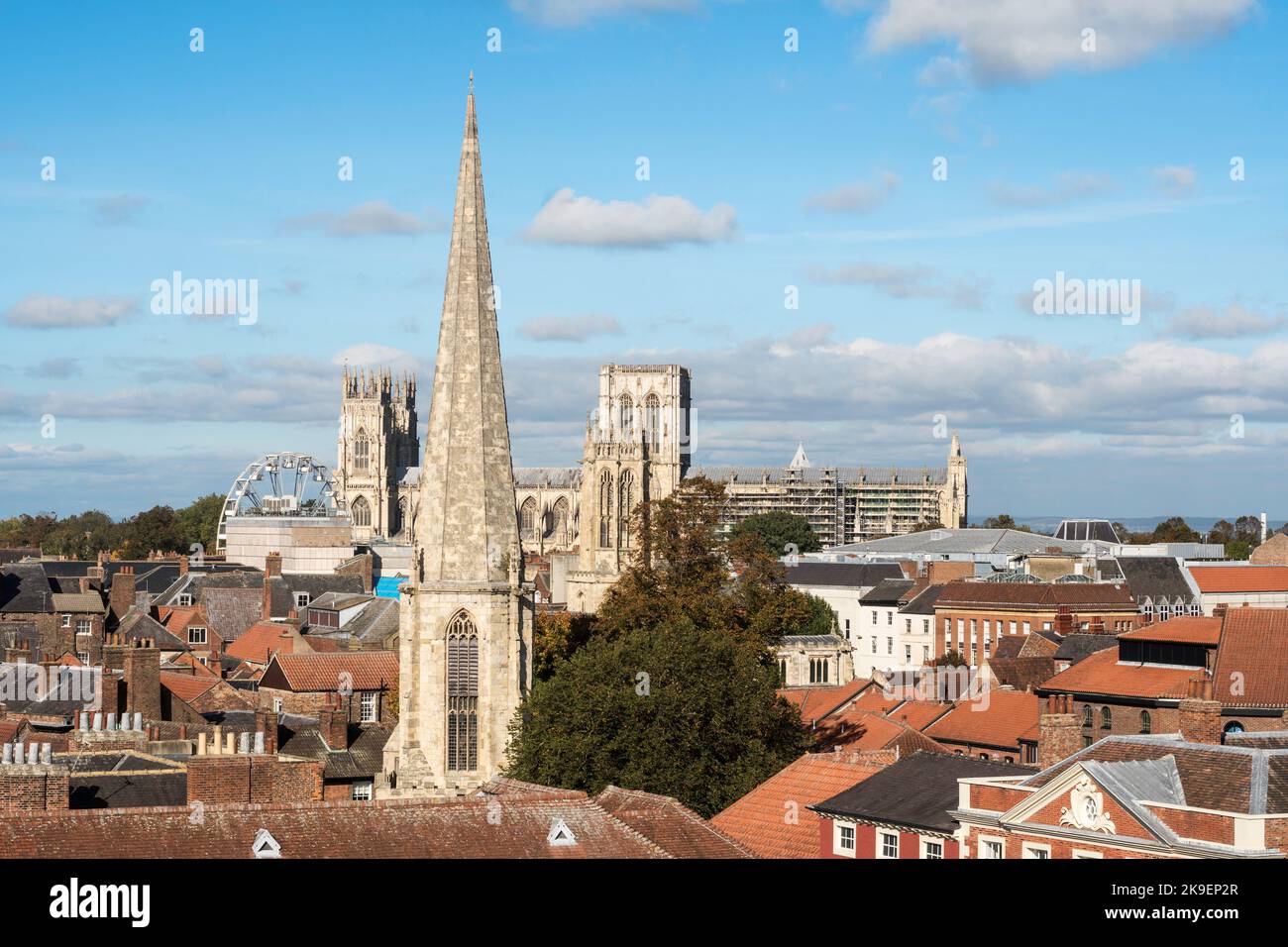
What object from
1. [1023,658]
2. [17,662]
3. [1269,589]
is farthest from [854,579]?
[17,662]

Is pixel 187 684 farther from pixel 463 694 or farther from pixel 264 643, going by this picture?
pixel 264 643

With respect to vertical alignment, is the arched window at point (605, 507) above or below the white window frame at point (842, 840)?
above

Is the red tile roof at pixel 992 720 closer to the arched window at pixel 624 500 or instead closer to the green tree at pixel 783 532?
the green tree at pixel 783 532

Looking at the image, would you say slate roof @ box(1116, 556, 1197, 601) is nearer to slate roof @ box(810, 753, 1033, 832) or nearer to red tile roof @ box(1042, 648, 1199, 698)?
red tile roof @ box(1042, 648, 1199, 698)

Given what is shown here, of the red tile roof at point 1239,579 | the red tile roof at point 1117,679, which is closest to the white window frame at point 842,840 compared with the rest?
the red tile roof at point 1117,679

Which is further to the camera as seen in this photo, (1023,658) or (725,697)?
Result: (1023,658)

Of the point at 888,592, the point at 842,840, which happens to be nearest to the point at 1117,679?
the point at 842,840
